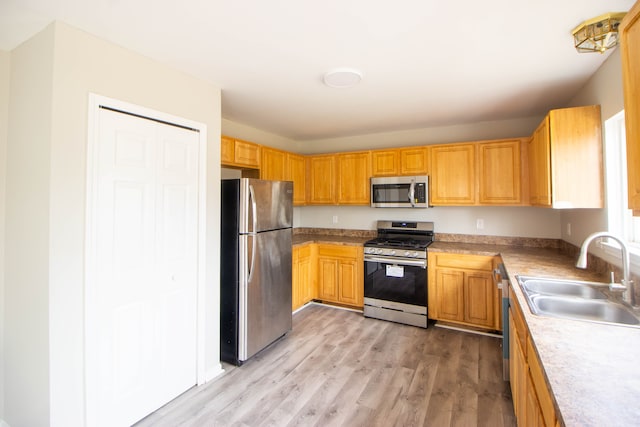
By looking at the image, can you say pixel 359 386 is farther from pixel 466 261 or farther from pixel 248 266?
pixel 466 261

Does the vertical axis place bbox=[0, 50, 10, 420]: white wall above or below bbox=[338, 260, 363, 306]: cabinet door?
above

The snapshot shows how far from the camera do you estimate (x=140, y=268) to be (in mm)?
1917

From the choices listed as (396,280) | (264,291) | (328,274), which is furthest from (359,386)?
(328,274)

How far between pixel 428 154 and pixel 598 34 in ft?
6.66

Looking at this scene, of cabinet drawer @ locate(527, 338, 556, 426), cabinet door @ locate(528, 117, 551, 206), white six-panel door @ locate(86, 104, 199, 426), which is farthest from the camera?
cabinet door @ locate(528, 117, 551, 206)

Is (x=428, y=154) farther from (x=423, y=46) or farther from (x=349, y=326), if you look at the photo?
(x=349, y=326)

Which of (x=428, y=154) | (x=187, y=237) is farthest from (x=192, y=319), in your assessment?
(x=428, y=154)

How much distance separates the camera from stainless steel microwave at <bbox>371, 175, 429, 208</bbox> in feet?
11.7

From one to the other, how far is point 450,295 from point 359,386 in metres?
1.54

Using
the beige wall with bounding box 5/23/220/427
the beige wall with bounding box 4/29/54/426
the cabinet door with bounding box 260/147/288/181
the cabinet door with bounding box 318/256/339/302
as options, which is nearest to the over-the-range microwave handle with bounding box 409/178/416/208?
the cabinet door with bounding box 318/256/339/302

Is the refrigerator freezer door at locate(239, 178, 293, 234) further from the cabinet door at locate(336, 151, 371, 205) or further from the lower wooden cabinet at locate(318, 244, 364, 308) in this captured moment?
the cabinet door at locate(336, 151, 371, 205)

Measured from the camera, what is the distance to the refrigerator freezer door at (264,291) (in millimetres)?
2582

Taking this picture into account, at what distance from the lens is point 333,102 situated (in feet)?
9.41

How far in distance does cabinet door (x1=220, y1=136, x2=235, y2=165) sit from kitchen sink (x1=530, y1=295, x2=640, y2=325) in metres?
2.70
